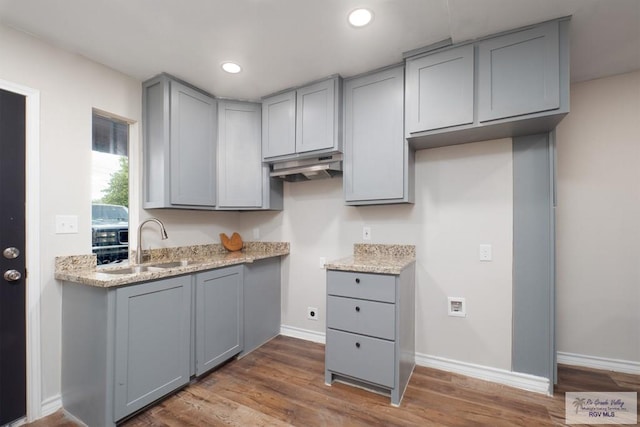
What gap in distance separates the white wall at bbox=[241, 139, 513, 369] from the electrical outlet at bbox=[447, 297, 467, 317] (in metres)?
0.03

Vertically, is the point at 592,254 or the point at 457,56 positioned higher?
the point at 457,56

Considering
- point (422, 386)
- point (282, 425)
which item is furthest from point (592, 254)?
point (282, 425)

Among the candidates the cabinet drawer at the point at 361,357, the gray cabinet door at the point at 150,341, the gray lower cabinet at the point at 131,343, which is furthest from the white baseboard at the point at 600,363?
the gray cabinet door at the point at 150,341

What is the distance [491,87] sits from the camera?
70.5 inches

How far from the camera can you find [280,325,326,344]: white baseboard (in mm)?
2824

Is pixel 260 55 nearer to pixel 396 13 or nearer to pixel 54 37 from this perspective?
pixel 396 13

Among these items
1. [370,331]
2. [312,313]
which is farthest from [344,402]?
[312,313]

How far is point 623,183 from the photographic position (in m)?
2.14

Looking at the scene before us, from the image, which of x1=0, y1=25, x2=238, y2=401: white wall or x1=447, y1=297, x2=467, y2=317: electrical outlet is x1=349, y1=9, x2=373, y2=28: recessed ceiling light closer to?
x1=0, y1=25, x2=238, y2=401: white wall

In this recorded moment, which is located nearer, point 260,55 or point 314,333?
point 260,55

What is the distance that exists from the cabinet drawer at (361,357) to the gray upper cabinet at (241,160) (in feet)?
4.83

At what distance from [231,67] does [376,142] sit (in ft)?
4.32

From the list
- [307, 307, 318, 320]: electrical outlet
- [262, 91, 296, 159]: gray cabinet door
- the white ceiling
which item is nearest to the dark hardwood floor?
[307, 307, 318, 320]: electrical outlet

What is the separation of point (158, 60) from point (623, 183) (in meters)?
3.73
